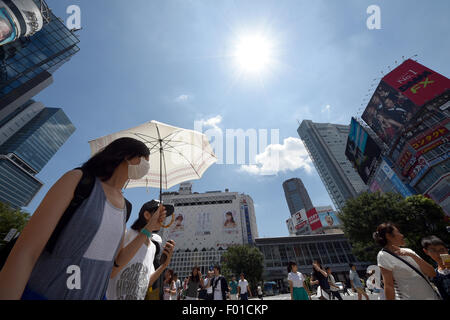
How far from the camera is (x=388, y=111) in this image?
99.6 feet

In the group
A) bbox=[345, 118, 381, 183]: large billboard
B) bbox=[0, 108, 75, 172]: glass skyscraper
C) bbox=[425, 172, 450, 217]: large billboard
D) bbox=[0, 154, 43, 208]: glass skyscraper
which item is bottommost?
bbox=[425, 172, 450, 217]: large billboard

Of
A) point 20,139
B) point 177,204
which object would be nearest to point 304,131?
point 177,204

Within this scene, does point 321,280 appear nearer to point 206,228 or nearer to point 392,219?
point 392,219

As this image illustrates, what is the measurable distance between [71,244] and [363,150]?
46.2 meters

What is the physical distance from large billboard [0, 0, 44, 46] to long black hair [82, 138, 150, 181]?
1271 inches

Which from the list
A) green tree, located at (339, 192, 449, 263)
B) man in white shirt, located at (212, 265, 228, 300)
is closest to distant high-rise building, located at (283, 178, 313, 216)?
green tree, located at (339, 192, 449, 263)

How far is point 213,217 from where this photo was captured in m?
55.8

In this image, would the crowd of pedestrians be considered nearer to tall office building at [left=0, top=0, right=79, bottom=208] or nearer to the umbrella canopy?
the umbrella canopy

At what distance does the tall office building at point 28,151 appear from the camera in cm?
5162

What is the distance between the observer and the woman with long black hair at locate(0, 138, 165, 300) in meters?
0.69

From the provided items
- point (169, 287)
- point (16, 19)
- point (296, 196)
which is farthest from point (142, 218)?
point (296, 196)

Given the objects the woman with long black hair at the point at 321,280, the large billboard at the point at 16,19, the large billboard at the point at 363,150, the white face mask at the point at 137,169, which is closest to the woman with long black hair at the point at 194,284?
the woman with long black hair at the point at 321,280
